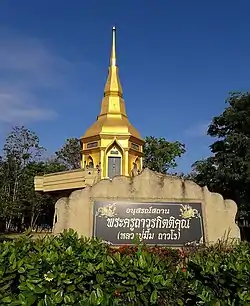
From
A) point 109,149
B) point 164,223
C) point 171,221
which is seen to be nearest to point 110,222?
point 164,223

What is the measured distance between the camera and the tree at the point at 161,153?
4344 cm

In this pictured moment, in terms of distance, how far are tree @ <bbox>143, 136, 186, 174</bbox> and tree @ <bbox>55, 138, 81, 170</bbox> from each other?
765 cm

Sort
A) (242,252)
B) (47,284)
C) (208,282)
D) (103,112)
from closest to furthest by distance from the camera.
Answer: (47,284) < (208,282) < (242,252) < (103,112)

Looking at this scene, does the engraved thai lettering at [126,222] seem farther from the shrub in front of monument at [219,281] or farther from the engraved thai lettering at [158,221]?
the shrub in front of monument at [219,281]

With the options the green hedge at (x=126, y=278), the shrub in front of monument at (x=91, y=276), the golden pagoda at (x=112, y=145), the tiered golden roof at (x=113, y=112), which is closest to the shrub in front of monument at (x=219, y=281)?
the green hedge at (x=126, y=278)

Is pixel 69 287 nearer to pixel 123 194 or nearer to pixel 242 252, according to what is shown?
pixel 242 252

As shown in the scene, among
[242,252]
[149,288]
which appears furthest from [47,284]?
[242,252]

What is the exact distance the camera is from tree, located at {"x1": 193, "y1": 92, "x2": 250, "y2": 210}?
17.6 metres

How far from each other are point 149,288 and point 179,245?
537 centimetres

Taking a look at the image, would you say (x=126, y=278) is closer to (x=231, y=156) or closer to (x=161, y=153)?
(x=231, y=156)

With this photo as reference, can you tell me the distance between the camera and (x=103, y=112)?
3319cm

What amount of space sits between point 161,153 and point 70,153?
10163mm

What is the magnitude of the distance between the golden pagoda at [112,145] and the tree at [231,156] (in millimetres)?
9505

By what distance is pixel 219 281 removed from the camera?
3598 millimetres
